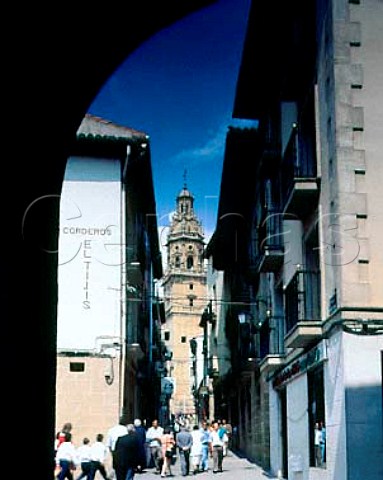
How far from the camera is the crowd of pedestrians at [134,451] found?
13648mm

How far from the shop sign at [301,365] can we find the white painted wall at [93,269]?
12.1 feet

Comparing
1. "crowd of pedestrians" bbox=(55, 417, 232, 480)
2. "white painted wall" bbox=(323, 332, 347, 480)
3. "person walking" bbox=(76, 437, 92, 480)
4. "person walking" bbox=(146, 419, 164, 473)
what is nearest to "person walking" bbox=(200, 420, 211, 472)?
"crowd of pedestrians" bbox=(55, 417, 232, 480)

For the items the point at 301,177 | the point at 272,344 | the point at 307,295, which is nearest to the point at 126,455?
the point at 307,295

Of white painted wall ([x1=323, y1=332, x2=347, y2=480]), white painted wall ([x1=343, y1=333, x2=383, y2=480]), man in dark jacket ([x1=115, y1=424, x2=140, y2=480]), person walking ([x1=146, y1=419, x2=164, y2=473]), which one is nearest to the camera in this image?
white painted wall ([x1=343, y1=333, x2=383, y2=480])

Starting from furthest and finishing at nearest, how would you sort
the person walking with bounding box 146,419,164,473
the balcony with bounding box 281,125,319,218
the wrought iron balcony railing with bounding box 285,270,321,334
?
the person walking with bounding box 146,419,164,473, the wrought iron balcony railing with bounding box 285,270,321,334, the balcony with bounding box 281,125,319,218

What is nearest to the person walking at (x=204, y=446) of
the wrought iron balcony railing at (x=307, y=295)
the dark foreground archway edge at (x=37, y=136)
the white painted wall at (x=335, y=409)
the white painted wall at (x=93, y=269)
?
the white painted wall at (x=93, y=269)

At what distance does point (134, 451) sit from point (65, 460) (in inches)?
46.7

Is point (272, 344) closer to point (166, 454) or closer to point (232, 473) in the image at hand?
point (166, 454)

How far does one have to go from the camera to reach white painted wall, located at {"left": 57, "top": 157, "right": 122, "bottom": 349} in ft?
64.3

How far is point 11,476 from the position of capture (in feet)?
9.08

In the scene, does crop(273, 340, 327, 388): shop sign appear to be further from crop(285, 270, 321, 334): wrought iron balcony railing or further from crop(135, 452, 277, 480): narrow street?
crop(135, 452, 277, 480): narrow street

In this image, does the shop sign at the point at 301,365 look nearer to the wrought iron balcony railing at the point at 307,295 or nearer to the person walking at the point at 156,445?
the wrought iron balcony railing at the point at 307,295

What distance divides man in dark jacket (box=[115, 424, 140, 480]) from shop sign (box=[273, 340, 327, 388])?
2864 mm

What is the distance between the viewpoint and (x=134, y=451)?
13641 millimetres
